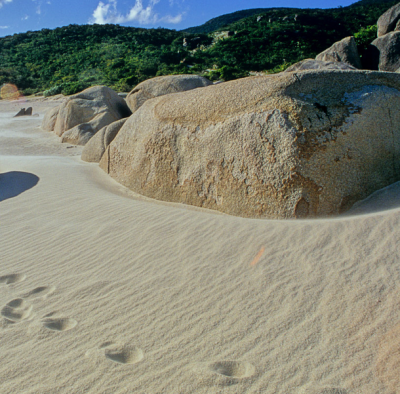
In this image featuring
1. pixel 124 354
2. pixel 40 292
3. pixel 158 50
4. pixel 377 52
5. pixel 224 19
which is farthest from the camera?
pixel 224 19

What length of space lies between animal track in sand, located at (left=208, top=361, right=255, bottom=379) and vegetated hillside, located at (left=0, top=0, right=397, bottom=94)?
69.6 ft

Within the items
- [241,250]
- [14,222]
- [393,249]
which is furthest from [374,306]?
[14,222]

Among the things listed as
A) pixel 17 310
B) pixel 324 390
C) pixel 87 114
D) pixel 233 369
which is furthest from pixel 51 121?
pixel 324 390

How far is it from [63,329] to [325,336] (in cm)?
164

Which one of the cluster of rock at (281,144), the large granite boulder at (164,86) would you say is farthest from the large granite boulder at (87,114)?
the cluster of rock at (281,144)

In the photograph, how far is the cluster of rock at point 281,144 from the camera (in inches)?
150

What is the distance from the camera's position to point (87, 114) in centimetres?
1104

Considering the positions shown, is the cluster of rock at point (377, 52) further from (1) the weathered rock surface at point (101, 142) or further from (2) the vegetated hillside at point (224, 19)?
(2) the vegetated hillside at point (224, 19)

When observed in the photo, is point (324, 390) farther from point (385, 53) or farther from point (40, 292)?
point (385, 53)

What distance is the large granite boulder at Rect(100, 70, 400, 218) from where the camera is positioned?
3814 millimetres

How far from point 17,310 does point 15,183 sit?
12.3 ft

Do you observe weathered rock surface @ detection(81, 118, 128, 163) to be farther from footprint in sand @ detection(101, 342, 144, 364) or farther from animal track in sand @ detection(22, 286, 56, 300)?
footprint in sand @ detection(101, 342, 144, 364)

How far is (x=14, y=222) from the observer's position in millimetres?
4242

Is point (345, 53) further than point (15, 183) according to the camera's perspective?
Yes
